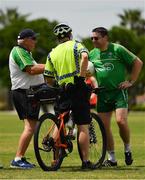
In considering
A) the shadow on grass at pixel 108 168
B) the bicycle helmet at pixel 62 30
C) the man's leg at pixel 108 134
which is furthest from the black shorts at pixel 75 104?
the man's leg at pixel 108 134

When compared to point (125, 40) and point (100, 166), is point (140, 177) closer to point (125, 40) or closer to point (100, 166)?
point (100, 166)

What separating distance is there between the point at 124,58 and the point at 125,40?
72531 millimetres

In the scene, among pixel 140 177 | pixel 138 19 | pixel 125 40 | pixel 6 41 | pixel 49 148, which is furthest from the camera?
pixel 138 19

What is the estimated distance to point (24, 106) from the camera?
1131 centimetres

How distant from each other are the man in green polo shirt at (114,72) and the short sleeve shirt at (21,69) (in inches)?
39.1

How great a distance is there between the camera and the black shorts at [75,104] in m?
10.7

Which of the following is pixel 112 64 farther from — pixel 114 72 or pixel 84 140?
pixel 84 140

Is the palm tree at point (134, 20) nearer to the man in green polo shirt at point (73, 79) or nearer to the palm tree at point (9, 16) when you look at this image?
the palm tree at point (9, 16)

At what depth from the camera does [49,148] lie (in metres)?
10.6

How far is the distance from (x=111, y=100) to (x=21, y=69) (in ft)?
5.16

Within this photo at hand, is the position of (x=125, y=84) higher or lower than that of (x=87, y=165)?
higher

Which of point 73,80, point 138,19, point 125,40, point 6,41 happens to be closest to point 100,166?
point 73,80

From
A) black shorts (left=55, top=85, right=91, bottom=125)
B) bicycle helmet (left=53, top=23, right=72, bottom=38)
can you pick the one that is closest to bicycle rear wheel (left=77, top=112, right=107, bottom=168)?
black shorts (left=55, top=85, right=91, bottom=125)

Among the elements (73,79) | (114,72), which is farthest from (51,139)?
(114,72)
